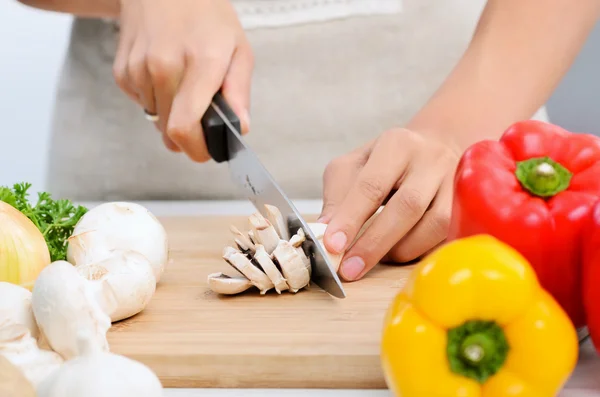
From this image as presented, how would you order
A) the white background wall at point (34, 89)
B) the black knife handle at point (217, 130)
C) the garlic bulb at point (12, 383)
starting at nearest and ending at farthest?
1. the garlic bulb at point (12, 383)
2. the black knife handle at point (217, 130)
3. the white background wall at point (34, 89)

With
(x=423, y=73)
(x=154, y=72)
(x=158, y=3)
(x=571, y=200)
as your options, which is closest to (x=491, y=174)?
(x=571, y=200)

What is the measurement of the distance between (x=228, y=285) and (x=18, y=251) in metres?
0.27

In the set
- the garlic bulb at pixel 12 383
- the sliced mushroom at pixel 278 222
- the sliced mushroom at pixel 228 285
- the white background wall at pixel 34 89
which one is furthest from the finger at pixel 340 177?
the white background wall at pixel 34 89

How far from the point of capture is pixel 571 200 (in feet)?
2.61

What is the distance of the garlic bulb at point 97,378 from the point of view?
62cm

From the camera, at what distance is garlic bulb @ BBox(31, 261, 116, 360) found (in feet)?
2.50

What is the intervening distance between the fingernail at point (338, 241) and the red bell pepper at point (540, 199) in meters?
0.29

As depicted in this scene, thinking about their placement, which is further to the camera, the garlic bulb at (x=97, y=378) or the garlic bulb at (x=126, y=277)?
the garlic bulb at (x=126, y=277)

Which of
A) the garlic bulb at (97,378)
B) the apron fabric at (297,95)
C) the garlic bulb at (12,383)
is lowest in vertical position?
the apron fabric at (297,95)

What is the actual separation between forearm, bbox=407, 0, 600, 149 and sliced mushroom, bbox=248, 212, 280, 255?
1.50ft

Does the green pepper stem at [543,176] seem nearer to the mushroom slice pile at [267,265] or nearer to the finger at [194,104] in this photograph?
the mushroom slice pile at [267,265]

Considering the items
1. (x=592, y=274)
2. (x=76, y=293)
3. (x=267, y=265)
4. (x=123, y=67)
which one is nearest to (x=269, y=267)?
(x=267, y=265)

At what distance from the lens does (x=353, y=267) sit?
112 cm

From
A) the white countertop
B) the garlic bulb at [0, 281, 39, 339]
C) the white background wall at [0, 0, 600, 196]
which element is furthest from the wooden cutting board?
the white background wall at [0, 0, 600, 196]
